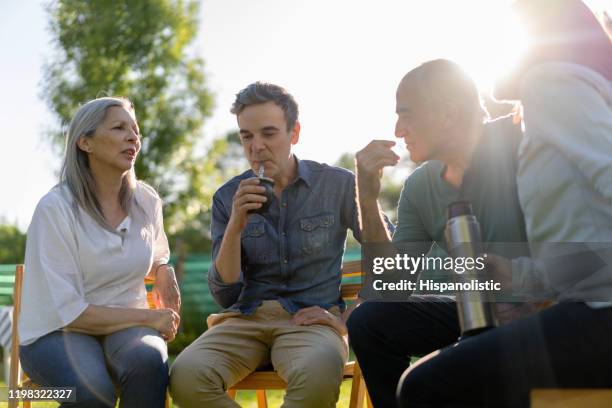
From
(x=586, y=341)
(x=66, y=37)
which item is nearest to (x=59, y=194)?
(x=586, y=341)

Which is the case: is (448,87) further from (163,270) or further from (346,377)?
(163,270)

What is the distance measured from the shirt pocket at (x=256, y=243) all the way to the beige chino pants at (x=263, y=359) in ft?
0.71

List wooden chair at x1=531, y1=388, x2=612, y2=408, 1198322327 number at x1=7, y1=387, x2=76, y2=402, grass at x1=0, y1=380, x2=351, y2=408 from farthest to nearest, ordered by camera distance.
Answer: grass at x1=0, y1=380, x2=351, y2=408, 1198322327 number at x1=7, y1=387, x2=76, y2=402, wooden chair at x1=531, y1=388, x2=612, y2=408

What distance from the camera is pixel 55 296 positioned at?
127 inches

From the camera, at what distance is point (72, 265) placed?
131 inches

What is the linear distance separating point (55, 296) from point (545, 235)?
2.15 metres

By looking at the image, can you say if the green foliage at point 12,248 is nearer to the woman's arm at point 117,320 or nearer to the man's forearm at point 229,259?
the woman's arm at point 117,320

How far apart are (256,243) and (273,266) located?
5.4 inches

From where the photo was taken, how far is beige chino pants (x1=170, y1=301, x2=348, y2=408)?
9.98 feet

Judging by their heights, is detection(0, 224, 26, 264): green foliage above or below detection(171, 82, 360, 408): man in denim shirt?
above

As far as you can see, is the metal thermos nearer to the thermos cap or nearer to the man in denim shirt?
the thermos cap

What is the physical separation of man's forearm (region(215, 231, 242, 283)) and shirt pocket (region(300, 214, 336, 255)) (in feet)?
1.13

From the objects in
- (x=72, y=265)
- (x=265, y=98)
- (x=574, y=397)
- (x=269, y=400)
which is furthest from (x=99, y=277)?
(x=269, y=400)

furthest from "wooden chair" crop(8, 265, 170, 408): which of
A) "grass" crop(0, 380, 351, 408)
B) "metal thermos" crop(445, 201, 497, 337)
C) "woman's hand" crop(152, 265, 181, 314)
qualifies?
"metal thermos" crop(445, 201, 497, 337)
